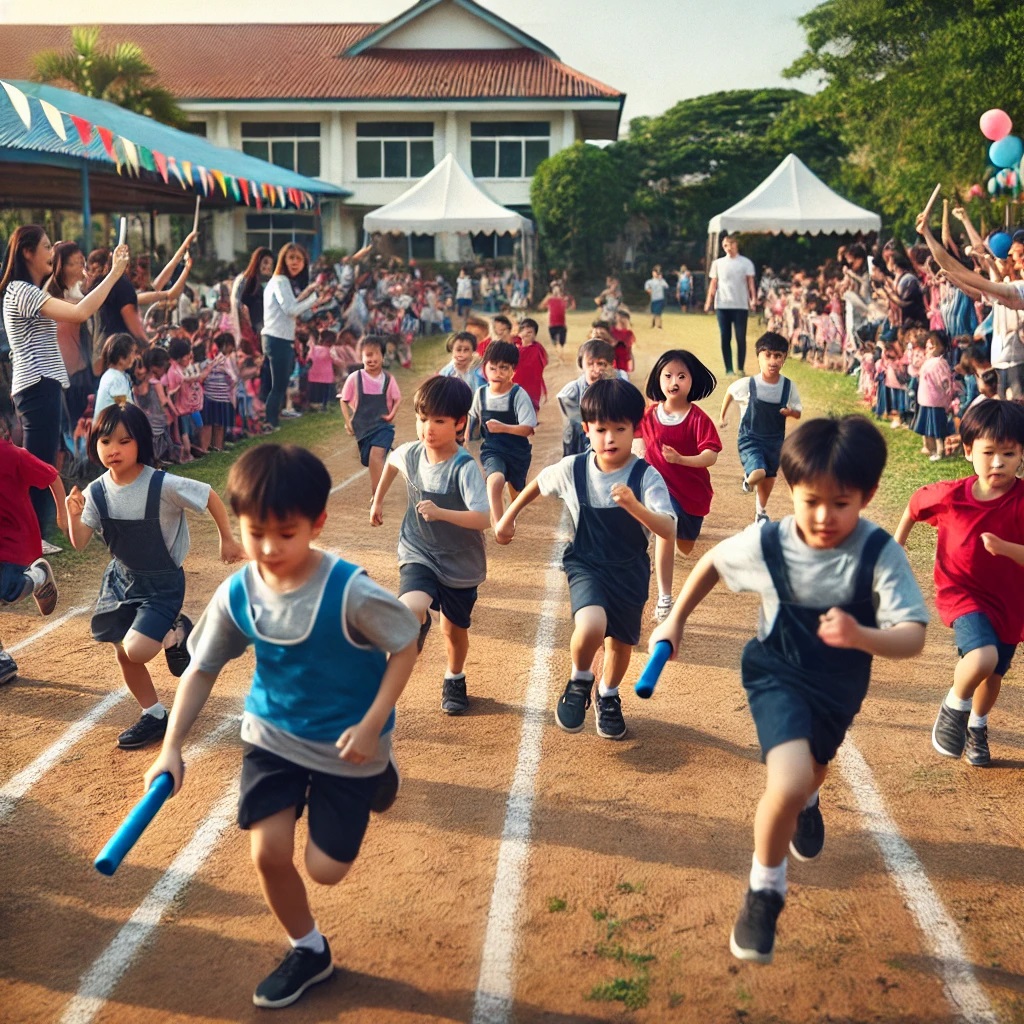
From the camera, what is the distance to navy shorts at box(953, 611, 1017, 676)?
4820mm

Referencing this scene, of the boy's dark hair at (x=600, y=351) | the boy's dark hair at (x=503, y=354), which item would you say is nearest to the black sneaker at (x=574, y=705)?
the boy's dark hair at (x=600, y=351)

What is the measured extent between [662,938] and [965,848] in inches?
55.0

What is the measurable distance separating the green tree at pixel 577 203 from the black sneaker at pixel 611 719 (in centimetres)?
3321

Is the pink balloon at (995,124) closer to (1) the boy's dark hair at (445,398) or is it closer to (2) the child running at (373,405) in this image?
(2) the child running at (373,405)

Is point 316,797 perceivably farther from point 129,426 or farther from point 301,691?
point 129,426

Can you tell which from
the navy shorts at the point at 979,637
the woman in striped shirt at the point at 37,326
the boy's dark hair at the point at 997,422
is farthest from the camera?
the woman in striped shirt at the point at 37,326

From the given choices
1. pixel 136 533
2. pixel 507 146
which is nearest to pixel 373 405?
pixel 136 533

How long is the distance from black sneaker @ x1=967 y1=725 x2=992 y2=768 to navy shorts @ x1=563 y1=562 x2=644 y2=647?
61.7 inches

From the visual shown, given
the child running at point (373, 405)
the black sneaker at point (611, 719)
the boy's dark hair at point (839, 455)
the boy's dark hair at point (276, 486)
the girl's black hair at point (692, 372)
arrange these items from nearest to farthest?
the boy's dark hair at point (276, 486) → the boy's dark hair at point (839, 455) → the black sneaker at point (611, 719) → the girl's black hair at point (692, 372) → the child running at point (373, 405)

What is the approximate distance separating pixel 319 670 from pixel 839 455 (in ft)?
5.44

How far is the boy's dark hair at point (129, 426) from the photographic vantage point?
5.08m

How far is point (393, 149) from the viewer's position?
40250 mm

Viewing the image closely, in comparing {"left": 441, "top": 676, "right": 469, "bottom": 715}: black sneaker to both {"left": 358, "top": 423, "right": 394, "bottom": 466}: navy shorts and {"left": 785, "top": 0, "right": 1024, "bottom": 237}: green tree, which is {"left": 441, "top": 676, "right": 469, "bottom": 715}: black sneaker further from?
{"left": 785, "top": 0, "right": 1024, "bottom": 237}: green tree

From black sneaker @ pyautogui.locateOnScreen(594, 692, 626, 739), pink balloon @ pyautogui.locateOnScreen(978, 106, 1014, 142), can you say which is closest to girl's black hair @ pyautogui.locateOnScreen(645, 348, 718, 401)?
black sneaker @ pyautogui.locateOnScreen(594, 692, 626, 739)
